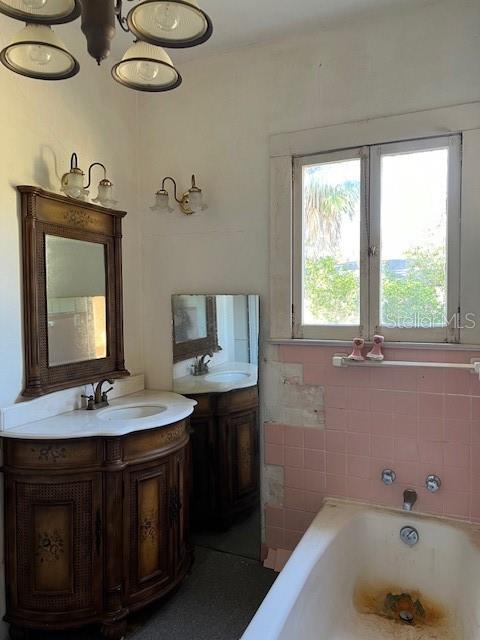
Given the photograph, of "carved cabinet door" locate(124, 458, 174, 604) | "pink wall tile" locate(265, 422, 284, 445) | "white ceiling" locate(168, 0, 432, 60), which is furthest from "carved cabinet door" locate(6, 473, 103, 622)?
"white ceiling" locate(168, 0, 432, 60)

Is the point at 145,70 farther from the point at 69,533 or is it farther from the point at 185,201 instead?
the point at 69,533

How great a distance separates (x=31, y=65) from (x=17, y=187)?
796mm

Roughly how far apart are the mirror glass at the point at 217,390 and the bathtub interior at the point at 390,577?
0.58 m

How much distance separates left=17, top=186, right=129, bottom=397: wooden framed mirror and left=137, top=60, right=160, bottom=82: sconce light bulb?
35.0 inches

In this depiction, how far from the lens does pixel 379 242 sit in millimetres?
2143

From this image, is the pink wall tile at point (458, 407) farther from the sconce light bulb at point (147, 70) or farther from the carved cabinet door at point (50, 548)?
the sconce light bulb at point (147, 70)

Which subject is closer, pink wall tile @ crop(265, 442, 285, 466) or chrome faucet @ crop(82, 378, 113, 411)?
chrome faucet @ crop(82, 378, 113, 411)

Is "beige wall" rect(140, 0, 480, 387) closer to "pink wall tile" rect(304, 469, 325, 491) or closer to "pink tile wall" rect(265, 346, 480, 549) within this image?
"pink tile wall" rect(265, 346, 480, 549)

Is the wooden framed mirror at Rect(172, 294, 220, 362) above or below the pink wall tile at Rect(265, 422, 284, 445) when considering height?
above

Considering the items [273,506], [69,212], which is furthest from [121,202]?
[273,506]

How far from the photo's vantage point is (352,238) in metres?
2.20

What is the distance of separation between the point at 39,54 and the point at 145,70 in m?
0.29

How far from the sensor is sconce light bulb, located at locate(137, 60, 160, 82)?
1326mm

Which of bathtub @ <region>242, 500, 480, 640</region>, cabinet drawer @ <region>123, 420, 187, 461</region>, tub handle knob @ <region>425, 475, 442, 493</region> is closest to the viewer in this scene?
bathtub @ <region>242, 500, 480, 640</region>
